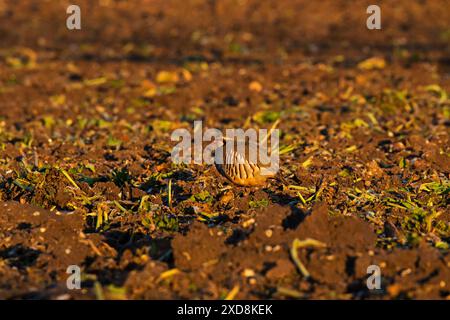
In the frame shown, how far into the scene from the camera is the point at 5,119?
7.11 meters

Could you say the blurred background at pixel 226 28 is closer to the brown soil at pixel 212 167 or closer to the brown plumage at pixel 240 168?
the brown soil at pixel 212 167

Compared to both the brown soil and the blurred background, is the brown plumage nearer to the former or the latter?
the brown soil

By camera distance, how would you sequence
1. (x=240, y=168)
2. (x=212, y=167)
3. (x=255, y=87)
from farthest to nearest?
(x=255, y=87) < (x=212, y=167) < (x=240, y=168)

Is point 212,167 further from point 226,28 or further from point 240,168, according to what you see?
point 226,28

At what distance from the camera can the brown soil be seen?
380 centimetres

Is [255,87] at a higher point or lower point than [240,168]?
higher

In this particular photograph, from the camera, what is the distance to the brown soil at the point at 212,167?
150 inches

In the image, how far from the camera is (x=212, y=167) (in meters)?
5.37

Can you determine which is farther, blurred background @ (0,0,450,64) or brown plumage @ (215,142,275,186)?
blurred background @ (0,0,450,64)

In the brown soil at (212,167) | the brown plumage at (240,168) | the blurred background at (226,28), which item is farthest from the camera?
the blurred background at (226,28)

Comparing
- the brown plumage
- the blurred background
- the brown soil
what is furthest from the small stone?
the brown plumage

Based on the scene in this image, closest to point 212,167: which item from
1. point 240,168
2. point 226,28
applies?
point 240,168

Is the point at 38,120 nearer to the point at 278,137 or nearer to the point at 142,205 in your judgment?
the point at 278,137

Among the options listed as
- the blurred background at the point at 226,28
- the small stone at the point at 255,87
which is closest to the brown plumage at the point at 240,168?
the small stone at the point at 255,87
